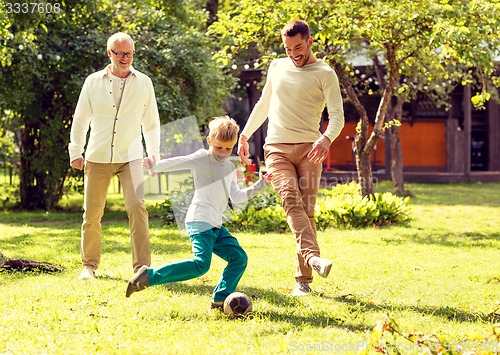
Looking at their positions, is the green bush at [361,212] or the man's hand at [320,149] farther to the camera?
the green bush at [361,212]

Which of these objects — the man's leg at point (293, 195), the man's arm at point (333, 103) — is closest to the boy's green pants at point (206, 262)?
the man's leg at point (293, 195)

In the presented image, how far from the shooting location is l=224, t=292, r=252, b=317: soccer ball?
18.3 feet

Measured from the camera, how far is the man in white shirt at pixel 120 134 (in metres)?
7.16

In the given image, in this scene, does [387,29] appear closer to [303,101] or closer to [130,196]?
[303,101]

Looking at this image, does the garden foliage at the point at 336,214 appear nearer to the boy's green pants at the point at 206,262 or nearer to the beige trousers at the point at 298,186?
the beige trousers at the point at 298,186

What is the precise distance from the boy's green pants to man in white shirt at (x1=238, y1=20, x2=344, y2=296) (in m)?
0.65

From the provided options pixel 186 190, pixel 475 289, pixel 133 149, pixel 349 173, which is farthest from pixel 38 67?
pixel 349 173

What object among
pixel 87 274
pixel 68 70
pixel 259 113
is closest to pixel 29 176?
pixel 68 70

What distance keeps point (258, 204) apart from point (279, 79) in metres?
6.75

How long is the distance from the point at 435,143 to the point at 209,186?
65.9 ft

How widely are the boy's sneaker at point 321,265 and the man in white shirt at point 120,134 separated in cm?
187

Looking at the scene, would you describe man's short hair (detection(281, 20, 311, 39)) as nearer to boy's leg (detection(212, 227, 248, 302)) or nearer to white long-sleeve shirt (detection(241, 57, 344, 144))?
white long-sleeve shirt (detection(241, 57, 344, 144))

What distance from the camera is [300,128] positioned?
21.2 feet

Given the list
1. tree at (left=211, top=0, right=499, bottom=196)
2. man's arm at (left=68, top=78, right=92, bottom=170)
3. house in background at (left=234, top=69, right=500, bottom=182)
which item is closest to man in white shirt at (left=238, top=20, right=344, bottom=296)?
man's arm at (left=68, top=78, right=92, bottom=170)
